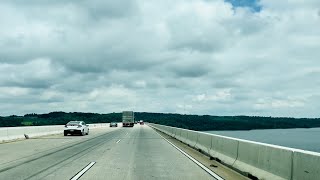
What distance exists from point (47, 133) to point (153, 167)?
117ft

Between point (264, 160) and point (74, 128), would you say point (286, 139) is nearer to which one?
point (74, 128)

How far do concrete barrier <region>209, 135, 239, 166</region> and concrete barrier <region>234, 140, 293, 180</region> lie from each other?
65 cm

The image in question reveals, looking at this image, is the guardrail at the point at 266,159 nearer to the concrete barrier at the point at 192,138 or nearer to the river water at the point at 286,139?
the concrete barrier at the point at 192,138

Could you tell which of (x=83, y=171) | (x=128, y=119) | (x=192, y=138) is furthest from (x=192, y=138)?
(x=128, y=119)

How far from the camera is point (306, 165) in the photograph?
28.4 ft

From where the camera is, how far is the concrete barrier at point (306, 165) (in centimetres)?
824

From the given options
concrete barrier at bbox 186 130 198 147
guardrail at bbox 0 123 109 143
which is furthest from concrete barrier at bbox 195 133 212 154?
guardrail at bbox 0 123 109 143

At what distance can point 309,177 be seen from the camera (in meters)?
8.46

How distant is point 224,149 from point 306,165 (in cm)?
868

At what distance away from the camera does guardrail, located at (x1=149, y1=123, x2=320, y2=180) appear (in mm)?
8648

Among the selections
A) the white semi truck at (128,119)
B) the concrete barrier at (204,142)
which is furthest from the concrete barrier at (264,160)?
the white semi truck at (128,119)

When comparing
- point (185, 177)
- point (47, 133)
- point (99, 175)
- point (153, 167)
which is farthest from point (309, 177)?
point (47, 133)

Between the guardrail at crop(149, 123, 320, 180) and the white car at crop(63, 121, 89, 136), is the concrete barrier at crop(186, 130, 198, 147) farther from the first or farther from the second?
the white car at crop(63, 121, 89, 136)

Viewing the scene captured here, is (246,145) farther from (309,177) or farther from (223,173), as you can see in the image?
(309,177)
